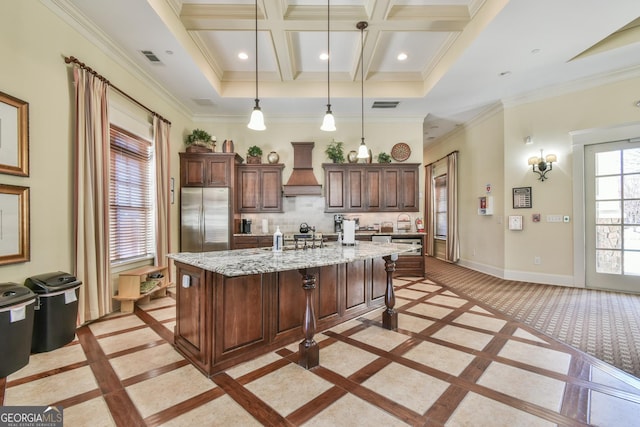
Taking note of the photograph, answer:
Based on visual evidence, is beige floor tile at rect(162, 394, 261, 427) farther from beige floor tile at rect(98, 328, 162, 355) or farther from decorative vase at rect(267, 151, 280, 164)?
decorative vase at rect(267, 151, 280, 164)

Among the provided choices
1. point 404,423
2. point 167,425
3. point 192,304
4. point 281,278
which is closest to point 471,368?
point 404,423

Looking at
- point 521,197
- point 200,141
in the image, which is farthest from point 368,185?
point 200,141

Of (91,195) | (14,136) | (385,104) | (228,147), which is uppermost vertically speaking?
(385,104)

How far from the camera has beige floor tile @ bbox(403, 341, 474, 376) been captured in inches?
90.6

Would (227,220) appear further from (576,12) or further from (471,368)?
(576,12)

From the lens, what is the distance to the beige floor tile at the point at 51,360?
2219 millimetres

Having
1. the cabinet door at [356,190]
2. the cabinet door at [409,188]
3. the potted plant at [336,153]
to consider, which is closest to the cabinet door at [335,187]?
the cabinet door at [356,190]

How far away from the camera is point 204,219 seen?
542cm

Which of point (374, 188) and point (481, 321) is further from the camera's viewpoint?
point (374, 188)

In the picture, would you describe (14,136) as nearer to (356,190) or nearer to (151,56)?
(151,56)

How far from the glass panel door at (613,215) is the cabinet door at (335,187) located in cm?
426

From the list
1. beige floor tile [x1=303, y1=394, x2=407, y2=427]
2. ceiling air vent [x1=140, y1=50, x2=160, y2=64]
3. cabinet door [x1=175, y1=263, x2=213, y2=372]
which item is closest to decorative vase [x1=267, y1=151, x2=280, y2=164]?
ceiling air vent [x1=140, y1=50, x2=160, y2=64]

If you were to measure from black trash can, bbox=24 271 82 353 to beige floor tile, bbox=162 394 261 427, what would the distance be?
1838 millimetres

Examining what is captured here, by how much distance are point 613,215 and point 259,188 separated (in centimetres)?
632
